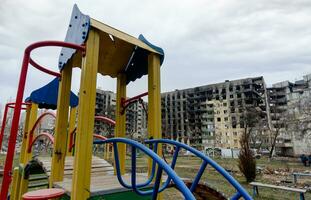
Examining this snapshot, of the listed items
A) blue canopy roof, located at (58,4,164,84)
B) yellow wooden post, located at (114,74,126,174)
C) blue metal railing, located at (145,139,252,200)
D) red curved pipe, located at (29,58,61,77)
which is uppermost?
blue canopy roof, located at (58,4,164,84)

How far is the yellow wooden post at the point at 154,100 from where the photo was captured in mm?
2887

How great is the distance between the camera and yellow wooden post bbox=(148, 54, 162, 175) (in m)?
2.89

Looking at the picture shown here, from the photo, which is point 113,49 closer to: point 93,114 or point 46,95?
point 93,114

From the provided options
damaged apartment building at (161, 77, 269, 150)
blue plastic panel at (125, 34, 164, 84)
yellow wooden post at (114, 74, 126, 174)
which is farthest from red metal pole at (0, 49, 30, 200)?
damaged apartment building at (161, 77, 269, 150)

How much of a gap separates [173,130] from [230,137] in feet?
63.2

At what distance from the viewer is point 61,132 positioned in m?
3.33

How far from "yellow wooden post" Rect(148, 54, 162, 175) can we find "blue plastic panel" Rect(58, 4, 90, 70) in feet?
3.22

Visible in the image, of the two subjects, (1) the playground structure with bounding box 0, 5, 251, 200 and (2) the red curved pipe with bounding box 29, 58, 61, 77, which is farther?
(2) the red curved pipe with bounding box 29, 58, 61, 77

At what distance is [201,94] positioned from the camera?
2849 inches

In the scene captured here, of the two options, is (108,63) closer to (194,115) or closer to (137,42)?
(137,42)

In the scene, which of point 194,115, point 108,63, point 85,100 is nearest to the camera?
point 85,100

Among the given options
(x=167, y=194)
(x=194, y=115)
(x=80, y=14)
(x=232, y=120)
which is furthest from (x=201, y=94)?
(x=80, y=14)

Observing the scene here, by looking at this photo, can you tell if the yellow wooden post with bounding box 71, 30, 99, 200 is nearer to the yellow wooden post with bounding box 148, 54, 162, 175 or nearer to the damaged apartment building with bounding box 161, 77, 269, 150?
the yellow wooden post with bounding box 148, 54, 162, 175

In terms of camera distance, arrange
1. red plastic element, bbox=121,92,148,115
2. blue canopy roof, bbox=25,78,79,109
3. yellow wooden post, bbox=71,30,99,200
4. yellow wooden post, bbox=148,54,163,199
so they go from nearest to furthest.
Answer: yellow wooden post, bbox=71,30,99,200
yellow wooden post, bbox=148,54,163,199
red plastic element, bbox=121,92,148,115
blue canopy roof, bbox=25,78,79,109
